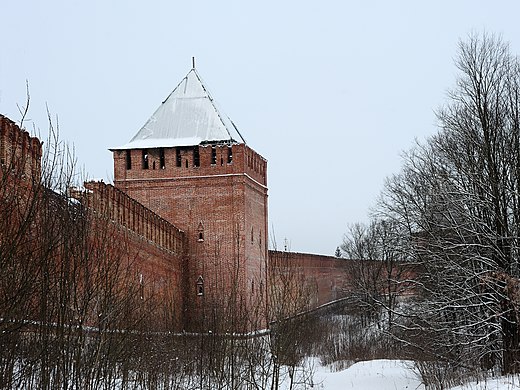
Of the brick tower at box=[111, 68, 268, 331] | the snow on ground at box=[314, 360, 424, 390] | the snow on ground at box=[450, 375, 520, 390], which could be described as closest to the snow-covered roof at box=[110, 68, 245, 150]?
the brick tower at box=[111, 68, 268, 331]

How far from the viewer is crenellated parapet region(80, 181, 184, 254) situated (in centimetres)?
1619

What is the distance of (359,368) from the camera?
21.8 m

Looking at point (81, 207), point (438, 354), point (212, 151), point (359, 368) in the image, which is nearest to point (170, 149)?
point (212, 151)

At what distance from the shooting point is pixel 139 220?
62.4 ft

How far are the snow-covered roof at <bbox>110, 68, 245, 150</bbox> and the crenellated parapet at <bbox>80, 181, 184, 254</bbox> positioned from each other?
9.96ft

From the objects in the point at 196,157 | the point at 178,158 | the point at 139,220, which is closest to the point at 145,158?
the point at 178,158

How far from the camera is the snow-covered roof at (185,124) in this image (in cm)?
2500

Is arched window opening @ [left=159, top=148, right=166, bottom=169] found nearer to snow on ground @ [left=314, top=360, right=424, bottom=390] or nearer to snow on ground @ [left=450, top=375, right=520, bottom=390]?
snow on ground @ [left=314, top=360, right=424, bottom=390]

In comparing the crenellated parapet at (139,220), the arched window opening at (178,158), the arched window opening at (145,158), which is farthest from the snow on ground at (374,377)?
the arched window opening at (145,158)

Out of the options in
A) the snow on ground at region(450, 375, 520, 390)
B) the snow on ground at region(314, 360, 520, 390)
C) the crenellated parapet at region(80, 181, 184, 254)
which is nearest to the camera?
the snow on ground at region(450, 375, 520, 390)

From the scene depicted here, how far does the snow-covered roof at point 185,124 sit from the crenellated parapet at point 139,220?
120 inches

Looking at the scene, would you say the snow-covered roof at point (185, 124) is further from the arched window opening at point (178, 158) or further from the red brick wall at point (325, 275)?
the red brick wall at point (325, 275)

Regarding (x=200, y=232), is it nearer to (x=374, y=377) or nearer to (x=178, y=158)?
(x=178, y=158)

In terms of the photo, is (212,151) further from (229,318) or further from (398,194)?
(229,318)
